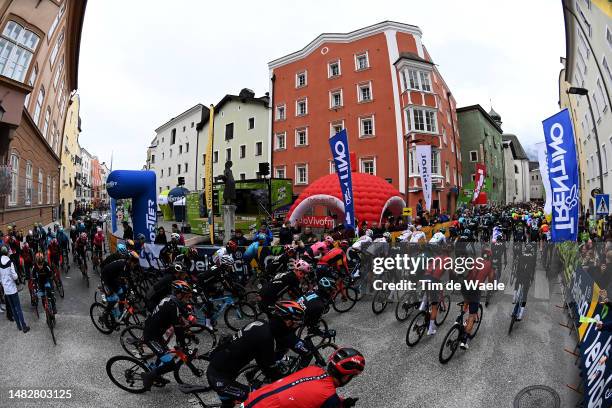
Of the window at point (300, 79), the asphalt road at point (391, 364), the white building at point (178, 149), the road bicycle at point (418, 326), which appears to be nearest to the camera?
the asphalt road at point (391, 364)

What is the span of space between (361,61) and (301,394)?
32.9m

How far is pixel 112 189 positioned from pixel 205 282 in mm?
7901

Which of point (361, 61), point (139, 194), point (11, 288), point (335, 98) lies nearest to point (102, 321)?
point (11, 288)

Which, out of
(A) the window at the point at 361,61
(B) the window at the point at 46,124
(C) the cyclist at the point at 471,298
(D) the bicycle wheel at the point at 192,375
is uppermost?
(A) the window at the point at 361,61

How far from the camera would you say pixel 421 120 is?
1136 inches

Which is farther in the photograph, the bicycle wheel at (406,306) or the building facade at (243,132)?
the building facade at (243,132)

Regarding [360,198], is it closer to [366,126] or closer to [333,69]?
[366,126]

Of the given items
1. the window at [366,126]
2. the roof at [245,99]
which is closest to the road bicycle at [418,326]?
the window at [366,126]

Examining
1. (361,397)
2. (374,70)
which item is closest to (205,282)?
(361,397)

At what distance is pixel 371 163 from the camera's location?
99.7ft

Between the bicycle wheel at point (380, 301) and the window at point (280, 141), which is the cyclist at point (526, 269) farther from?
the window at point (280, 141)

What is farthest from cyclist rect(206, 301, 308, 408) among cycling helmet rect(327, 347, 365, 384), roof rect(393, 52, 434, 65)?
roof rect(393, 52, 434, 65)

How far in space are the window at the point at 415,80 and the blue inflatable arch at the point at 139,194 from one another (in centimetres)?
2317

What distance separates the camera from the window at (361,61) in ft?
102
